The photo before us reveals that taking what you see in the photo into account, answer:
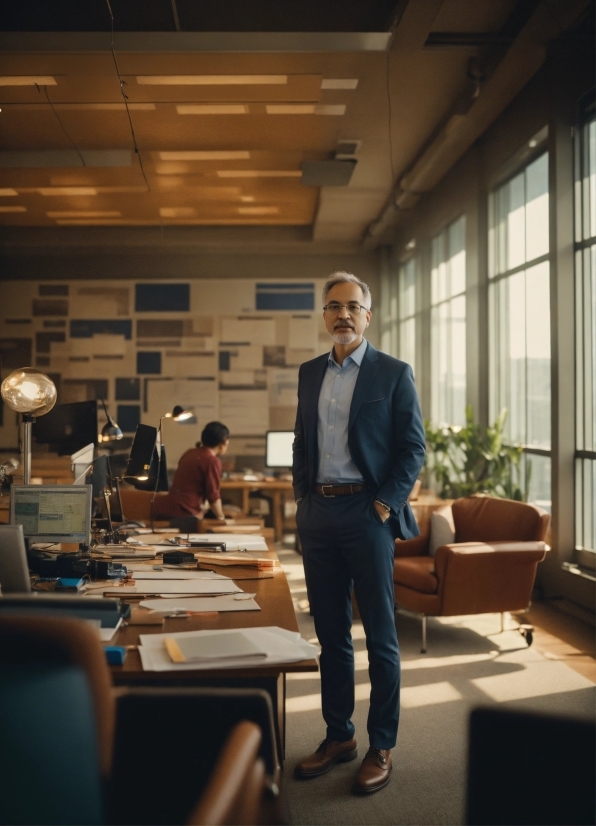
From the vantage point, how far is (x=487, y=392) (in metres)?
6.80

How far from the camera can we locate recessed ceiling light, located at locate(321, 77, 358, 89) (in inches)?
210

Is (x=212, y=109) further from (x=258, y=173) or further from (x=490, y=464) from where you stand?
(x=490, y=464)

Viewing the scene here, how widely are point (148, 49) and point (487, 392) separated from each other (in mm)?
4023

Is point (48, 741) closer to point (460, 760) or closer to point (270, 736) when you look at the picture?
point (270, 736)

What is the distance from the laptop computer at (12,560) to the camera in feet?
7.14

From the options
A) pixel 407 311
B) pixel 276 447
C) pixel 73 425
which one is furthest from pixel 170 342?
pixel 73 425

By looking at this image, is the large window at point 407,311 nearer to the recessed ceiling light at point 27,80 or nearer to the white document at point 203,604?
the recessed ceiling light at point 27,80

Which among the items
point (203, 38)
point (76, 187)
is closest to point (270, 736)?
point (203, 38)

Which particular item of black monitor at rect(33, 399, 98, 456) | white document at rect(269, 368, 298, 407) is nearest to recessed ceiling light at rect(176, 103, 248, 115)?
black monitor at rect(33, 399, 98, 456)

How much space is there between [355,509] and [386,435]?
29 centimetres

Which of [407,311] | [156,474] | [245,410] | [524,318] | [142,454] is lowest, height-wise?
[156,474]

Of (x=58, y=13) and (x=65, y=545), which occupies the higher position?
(x=58, y=13)

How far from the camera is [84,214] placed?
30.5 ft

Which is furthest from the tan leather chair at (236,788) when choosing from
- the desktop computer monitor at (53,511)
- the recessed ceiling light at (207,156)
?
the recessed ceiling light at (207,156)
